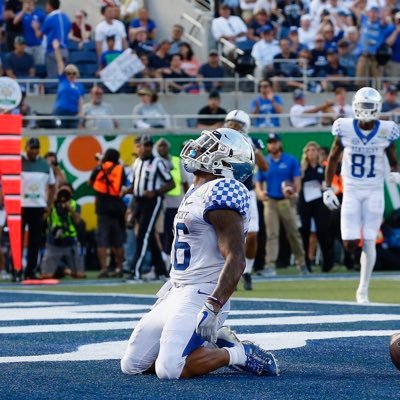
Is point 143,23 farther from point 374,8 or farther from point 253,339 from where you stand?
point 253,339

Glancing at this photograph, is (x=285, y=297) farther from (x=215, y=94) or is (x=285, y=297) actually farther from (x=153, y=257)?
(x=215, y=94)

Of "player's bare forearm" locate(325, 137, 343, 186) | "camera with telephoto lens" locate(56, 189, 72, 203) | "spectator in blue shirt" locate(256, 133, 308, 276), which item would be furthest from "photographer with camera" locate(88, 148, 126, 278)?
"player's bare forearm" locate(325, 137, 343, 186)

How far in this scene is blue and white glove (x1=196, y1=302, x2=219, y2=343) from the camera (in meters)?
6.14

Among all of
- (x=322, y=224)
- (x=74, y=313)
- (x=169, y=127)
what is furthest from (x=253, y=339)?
(x=169, y=127)

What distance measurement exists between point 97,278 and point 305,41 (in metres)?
6.81

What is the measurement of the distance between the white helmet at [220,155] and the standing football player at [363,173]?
5119 millimetres

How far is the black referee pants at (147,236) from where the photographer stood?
15.4 m

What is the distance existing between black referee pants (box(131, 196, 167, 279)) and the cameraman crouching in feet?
3.75

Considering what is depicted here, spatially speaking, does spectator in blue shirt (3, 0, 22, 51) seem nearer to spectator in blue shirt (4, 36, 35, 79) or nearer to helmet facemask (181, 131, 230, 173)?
spectator in blue shirt (4, 36, 35, 79)

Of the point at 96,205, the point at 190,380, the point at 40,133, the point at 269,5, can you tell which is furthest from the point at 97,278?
the point at 190,380

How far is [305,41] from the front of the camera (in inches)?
851

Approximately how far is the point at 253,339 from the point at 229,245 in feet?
6.88

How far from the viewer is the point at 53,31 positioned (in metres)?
19.2

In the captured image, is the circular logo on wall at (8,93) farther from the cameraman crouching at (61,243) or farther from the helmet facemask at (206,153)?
the helmet facemask at (206,153)
